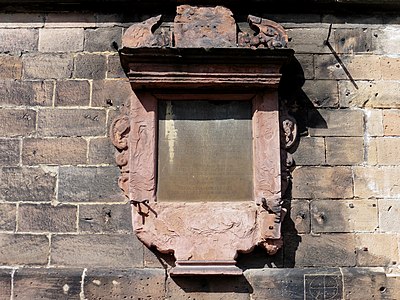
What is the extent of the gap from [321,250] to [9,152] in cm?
264

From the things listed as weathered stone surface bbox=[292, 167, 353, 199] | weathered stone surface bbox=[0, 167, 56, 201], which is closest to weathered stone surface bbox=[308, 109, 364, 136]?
weathered stone surface bbox=[292, 167, 353, 199]

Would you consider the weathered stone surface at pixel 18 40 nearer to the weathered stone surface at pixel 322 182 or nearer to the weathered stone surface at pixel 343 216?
the weathered stone surface at pixel 322 182

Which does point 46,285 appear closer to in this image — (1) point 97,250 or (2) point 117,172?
(1) point 97,250

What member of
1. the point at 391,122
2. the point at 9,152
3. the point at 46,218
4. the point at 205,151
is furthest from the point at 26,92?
the point at 391,122

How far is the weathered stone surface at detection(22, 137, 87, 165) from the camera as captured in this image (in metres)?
4.71

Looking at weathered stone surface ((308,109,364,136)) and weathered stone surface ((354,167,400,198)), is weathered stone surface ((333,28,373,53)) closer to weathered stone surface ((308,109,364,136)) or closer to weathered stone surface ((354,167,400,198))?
weathered stone surface ((308,109,364,136))

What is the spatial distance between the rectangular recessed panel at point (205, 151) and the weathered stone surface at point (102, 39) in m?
0.70

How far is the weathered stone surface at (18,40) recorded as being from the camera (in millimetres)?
4957

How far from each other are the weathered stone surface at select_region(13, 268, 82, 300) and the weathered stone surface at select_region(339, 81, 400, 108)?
8.60ft

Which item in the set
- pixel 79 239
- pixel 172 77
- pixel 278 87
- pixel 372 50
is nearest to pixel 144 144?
pixel 172 77

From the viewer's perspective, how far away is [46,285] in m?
4.42

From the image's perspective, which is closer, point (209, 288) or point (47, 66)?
point (209, 288)

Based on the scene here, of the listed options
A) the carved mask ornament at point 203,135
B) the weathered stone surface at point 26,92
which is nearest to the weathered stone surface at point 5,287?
the carved mask ornament at point 203,135

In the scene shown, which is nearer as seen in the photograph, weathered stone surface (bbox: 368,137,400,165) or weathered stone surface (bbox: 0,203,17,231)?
weathered stone surface (bbox: 0,203,17,231)
